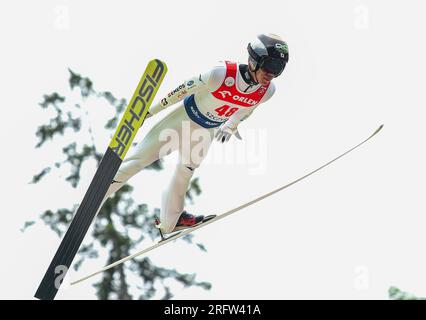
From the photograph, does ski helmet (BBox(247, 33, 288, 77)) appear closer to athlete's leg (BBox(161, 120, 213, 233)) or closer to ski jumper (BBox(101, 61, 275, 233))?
ski jumper (BBox(101, 61, 275, 233))

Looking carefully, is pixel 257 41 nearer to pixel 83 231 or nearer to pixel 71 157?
pixel 83 231

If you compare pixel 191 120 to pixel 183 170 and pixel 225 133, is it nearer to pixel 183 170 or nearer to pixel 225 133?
pixel 225 133

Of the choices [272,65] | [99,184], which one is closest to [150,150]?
[99,184]

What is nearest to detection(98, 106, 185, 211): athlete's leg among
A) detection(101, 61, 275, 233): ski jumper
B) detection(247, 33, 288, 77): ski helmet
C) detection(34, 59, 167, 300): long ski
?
detection(101, 61, 275, 233): ski jumper

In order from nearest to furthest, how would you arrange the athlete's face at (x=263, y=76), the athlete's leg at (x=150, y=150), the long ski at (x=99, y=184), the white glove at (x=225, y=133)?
the long ski at (x=99, y=184) < the athlete's face at (x=263, y=76) < the white glove at (x=225, y=133) < the athlete's leg at (x=150, y=150)

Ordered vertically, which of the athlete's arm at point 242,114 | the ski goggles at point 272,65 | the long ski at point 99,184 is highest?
the ski goggles at point 272,65

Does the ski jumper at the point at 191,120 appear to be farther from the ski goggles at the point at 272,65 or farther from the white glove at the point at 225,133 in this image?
the ski goggles at the point at 272,65

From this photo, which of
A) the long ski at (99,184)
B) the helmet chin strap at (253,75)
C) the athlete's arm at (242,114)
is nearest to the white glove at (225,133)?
the athlete's arm at (242,114)

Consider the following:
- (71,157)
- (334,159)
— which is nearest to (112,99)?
(71,157)
